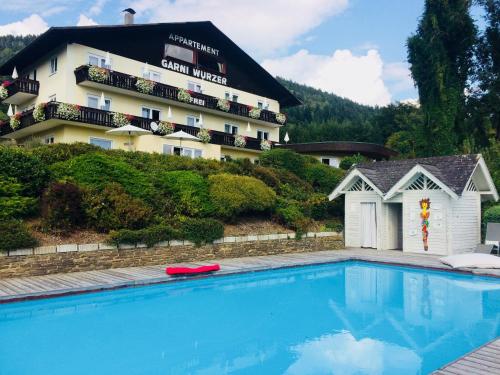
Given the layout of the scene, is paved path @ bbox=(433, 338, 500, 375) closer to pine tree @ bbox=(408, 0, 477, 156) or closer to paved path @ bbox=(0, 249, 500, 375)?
paved path @ bbox=(0, 249, 500, 375)

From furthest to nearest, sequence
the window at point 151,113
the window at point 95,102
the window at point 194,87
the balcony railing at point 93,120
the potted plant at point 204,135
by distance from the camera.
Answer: the window at point 194,87 → the potted plant at point 204,135 → the window at point 151,113 → the window at point 95,102 → the balcony railing at point 93,120

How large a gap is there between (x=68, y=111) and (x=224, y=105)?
38.7 feet

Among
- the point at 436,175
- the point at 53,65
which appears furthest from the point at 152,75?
the point at 436,175

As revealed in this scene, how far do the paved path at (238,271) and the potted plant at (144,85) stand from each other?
51.1 feet

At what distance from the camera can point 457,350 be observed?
693cm

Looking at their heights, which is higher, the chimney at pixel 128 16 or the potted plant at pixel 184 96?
the chimney at pixel 128 16

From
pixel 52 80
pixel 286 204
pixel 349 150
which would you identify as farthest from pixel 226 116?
pixel 286 204

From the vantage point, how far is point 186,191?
16.5m

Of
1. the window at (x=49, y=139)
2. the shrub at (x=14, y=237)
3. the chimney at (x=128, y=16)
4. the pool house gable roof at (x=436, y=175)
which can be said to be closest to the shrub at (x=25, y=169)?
the shrub at (x=14, y=237)

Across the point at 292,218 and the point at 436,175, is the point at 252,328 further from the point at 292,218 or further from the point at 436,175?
the point at 436,175

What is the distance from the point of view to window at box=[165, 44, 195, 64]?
2973 centimetres

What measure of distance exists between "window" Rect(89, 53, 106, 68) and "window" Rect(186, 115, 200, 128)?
7.01 metres

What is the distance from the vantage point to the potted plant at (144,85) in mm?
26547

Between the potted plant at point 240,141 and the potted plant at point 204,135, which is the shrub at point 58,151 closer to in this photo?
the potted plant at point 204,135
